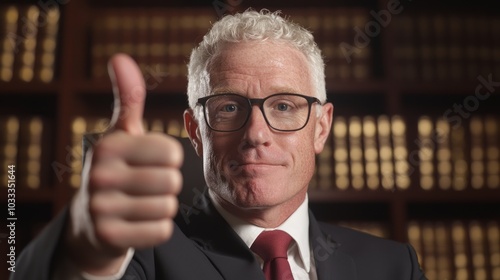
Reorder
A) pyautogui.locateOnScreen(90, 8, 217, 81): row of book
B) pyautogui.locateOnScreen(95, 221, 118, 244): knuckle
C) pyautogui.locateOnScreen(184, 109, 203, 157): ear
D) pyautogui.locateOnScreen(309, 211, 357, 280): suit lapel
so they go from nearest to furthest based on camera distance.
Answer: pyautogui.locateOnScreen(95, 221, 118, 244): knuckle, pyautogui.locateOnScreen(309, 211, 357, 280): suit lapel, pyautogui.locateOnScreen(184, 109, 203, 157): ear, pyautogui.locateOnScreen(90, 8, 217, 81): row of book

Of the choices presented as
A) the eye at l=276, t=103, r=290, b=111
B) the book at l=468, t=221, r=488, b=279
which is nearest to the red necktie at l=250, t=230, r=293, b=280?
the eye at l=276, t=103, r=290, b=111

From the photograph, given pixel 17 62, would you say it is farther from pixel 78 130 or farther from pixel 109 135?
pixel 109 135

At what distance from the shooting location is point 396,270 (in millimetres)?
1298

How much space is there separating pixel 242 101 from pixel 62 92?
1.15m

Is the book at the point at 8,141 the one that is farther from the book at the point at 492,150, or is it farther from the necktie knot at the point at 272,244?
the book at the point at 492,150

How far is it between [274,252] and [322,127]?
0.37m

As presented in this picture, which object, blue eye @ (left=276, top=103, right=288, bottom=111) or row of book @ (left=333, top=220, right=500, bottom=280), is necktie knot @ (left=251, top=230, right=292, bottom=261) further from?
row of book @ (left=333, top=220, right=500, bottom=280)

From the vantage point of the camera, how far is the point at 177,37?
7.14ft

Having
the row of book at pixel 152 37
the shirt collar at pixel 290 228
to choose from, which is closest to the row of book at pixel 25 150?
the row of book at pixel 152 37

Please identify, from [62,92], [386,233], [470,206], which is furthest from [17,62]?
[470,206]

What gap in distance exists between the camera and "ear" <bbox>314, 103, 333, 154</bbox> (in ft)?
4.24

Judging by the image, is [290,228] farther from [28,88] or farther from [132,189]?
[28,88]

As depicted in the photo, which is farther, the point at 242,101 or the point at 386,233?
the point at 386,233

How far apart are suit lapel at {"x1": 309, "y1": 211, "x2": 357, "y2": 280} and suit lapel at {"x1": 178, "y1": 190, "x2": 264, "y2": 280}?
0.15 meters
